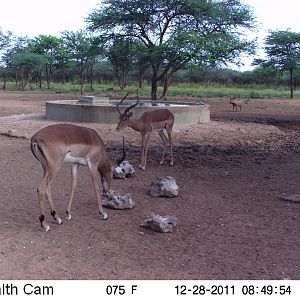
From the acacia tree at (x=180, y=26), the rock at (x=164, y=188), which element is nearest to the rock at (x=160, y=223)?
the rock at (x=164, y=188)

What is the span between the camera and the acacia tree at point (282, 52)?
125 feet

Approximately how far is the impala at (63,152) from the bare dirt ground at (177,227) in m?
0.40

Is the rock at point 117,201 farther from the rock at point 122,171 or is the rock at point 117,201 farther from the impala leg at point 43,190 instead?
the rock at point 122,171

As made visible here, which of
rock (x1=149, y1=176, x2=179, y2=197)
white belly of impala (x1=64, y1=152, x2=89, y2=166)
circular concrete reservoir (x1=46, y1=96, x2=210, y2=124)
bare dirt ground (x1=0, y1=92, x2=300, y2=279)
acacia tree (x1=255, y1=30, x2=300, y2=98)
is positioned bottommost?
bare dirt ground (x1=0, y1=92, x2=300, y2=279)

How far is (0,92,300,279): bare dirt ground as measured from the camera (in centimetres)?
415

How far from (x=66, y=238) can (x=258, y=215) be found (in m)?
2.31

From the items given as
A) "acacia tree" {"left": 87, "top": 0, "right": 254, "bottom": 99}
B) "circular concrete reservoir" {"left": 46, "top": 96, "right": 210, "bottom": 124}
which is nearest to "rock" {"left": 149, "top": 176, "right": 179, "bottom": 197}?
"circular concrete reservoir" {"left": 46, "top": 96, "right": 210, "bottom": 124}

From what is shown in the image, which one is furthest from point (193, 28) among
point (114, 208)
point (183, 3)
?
point (114, 208)

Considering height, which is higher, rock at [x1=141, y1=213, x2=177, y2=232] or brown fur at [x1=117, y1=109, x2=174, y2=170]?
brown fur at [x1=117, y1=109, x2=174, y2=170]

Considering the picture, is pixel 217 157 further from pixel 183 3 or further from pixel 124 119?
pixel 183 3

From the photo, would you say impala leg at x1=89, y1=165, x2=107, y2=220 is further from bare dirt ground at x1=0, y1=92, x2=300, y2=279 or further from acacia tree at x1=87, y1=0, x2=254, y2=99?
acacia tree at x1=87, y1=0, x2=254, y2=99

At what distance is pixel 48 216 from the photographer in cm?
565

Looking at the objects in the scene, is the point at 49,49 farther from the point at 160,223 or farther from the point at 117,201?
the point at 160,223

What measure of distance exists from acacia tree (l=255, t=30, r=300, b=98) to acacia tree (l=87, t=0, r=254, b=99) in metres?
11.5
